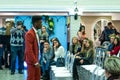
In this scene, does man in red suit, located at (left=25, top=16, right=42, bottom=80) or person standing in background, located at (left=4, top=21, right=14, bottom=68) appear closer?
man in red suit, located at (left=25, top=16, right=42, bottom=80)

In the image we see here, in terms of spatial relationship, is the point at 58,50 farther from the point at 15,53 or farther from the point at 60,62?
the point at 15,53

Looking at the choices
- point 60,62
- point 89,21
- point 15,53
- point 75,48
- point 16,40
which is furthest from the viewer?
point 89,21

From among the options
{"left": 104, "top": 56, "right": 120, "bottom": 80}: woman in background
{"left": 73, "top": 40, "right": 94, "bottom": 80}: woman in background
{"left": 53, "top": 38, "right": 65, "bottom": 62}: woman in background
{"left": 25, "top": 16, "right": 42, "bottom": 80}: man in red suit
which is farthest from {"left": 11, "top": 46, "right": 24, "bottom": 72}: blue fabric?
{"left": 104, "top": 56, "right": 120, "bottom": 80}: woman in background

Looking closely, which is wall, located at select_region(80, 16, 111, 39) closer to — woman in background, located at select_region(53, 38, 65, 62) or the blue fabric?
the blue fabric

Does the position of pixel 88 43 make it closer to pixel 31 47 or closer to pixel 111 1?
pixel 31 47

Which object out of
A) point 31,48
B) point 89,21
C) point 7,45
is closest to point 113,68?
point 31,48

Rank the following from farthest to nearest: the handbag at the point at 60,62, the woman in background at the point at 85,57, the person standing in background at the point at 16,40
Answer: the person standing in background at the point at 16,40
the handbag at the point at 60,62
the woman in background at the point at 85,57

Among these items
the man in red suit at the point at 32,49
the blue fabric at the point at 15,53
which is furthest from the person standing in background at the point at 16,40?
A: the man in red suit at the point at 32,49

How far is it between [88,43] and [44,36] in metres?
2.57

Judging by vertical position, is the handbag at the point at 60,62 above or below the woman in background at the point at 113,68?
below

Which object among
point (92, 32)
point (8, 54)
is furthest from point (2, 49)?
point (92, 32)

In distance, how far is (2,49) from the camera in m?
11.4

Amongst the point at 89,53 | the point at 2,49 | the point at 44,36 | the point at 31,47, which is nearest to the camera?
the point at 31,47

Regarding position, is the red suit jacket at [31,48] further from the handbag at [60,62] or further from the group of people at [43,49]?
the handbag at [60,62]
